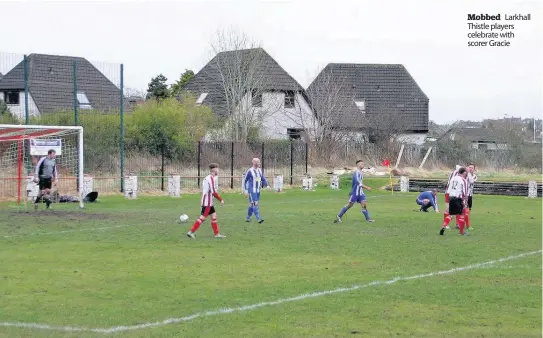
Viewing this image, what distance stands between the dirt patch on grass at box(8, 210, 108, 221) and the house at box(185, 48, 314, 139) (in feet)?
83.7

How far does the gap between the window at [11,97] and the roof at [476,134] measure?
4032 cm

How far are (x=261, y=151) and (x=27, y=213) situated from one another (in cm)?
2118

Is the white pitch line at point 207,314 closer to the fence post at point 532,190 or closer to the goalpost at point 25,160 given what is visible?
the goalpost at point 25,160

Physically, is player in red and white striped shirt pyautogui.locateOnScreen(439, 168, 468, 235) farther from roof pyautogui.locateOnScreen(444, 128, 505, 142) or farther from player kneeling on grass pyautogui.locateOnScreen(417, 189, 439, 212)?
roof pyautogui.locateOnScreen(444, 128, 505, 142)

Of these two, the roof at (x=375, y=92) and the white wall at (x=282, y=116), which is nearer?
the white wall at (x=282, y=116)

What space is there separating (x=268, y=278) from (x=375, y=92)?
53466mm

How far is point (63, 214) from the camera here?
24844 mm

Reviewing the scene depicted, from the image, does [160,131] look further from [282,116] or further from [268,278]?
[268,278]

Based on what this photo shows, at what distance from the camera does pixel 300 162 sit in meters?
47.4

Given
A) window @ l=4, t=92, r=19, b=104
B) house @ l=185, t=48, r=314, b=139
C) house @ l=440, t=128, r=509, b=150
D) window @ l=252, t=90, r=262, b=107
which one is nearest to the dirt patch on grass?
window @ l=4, t=92, r=19, b=104

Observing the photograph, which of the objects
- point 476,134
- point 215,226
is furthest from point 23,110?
point 476,134

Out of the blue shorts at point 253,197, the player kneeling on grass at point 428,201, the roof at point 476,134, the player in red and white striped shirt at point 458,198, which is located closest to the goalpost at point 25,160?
the blue shorts at point 253,197

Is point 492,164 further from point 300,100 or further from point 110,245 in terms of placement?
point 110,245

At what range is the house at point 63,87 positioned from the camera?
116 feet
